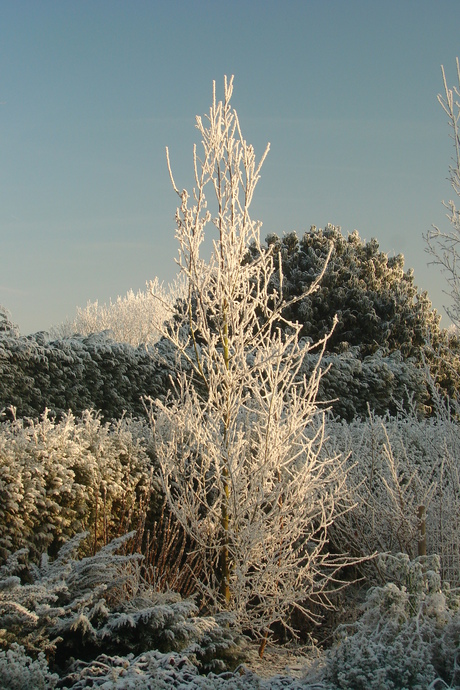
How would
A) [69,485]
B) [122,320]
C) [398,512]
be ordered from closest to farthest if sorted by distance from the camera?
[69,485] → [398,512] → [122,320]

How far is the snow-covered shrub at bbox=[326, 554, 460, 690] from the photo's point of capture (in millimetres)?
3199

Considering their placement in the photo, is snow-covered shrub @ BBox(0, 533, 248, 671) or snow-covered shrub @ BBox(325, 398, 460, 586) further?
snow-covered shrub @ BBox(325, 398, 460, 586)

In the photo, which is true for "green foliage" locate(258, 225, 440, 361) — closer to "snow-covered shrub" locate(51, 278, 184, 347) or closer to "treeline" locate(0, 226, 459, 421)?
"treeline" locate(0, 226, 459, 421)

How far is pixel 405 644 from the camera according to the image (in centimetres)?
341

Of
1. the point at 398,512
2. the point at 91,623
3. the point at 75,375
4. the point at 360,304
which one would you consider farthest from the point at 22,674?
the point at 360,304

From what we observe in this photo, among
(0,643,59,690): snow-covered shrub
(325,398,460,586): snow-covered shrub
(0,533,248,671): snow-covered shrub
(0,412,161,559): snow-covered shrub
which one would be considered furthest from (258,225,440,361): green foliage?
(0,643,59,690): snow-covered shrub

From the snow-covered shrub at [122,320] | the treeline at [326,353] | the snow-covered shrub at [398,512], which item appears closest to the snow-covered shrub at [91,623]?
the treeline at [326,353]

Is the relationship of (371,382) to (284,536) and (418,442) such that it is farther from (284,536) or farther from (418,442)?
(284,536)

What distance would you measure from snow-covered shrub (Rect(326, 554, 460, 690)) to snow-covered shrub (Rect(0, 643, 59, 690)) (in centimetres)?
146

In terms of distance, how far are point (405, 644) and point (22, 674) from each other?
194 cm

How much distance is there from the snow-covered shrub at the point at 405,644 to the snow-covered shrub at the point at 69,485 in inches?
85.8

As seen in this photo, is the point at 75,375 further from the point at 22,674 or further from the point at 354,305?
the point at 354,305

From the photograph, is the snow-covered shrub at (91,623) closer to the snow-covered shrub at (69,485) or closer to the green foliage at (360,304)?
the snow-covered shrub at (69,485)

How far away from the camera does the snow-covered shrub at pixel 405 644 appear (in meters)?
3.20
